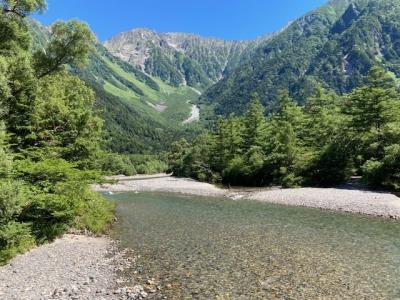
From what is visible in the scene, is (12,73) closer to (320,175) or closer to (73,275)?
(73,275)

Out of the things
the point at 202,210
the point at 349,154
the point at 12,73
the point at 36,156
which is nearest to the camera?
the point at 12,73

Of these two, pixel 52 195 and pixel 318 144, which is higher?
pixel 318 144

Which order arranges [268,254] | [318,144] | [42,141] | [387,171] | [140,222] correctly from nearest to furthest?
[268,254]
[42,141]
[140,222]
[387,171]
[318,144]

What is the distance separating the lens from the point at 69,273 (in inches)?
688

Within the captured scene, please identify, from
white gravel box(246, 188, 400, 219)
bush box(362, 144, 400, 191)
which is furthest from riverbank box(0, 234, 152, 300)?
bush box(362, 144, 400, 191)

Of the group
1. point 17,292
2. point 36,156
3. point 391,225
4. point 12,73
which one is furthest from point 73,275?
point 391,225

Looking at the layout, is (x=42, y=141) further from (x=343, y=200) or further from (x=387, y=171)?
(x=387, y=171)

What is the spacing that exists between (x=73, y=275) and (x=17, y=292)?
2911 millimetres

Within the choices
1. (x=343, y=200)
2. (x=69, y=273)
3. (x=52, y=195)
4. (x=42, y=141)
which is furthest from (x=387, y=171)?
(x=69, y=273)

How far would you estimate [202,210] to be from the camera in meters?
39.6

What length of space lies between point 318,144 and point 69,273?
51.1 metres

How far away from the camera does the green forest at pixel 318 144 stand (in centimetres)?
4703

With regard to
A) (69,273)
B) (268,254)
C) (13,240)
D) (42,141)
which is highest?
(42,141)

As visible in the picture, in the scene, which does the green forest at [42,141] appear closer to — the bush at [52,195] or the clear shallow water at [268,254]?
the bush at [52,195]
